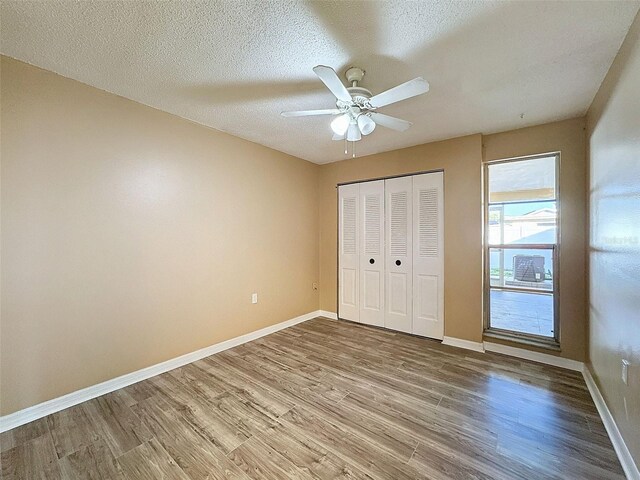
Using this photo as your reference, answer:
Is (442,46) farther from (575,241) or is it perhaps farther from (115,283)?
(115,283)

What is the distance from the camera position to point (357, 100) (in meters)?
1.89

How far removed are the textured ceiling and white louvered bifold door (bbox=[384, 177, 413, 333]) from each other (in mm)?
1298

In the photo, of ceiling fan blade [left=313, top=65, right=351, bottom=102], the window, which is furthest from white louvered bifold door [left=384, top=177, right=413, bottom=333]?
ceiling fan blade [left=313, top=65, right=351, bottom=102]

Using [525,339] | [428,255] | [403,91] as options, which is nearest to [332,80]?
[403,91]

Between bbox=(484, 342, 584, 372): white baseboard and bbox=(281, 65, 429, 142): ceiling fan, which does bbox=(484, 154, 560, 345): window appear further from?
bbox=(281, 65, 429, 142): ceiling fan

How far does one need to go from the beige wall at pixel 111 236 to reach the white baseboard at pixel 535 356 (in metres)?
2.88

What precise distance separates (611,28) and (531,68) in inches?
16.2

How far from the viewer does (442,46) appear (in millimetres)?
1679

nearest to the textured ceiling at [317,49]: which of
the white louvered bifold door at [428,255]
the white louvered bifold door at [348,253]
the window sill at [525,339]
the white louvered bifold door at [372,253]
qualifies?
the white louvered bifold door at [428,255]

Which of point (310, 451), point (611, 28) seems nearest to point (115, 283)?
point (310, 451)

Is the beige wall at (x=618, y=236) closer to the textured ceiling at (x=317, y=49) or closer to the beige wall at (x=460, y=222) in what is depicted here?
the textured ceiling at (x=317, y=49)

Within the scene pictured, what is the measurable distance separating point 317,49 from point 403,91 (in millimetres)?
624

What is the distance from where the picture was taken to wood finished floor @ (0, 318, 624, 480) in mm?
1508

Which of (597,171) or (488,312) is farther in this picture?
(488,312)
